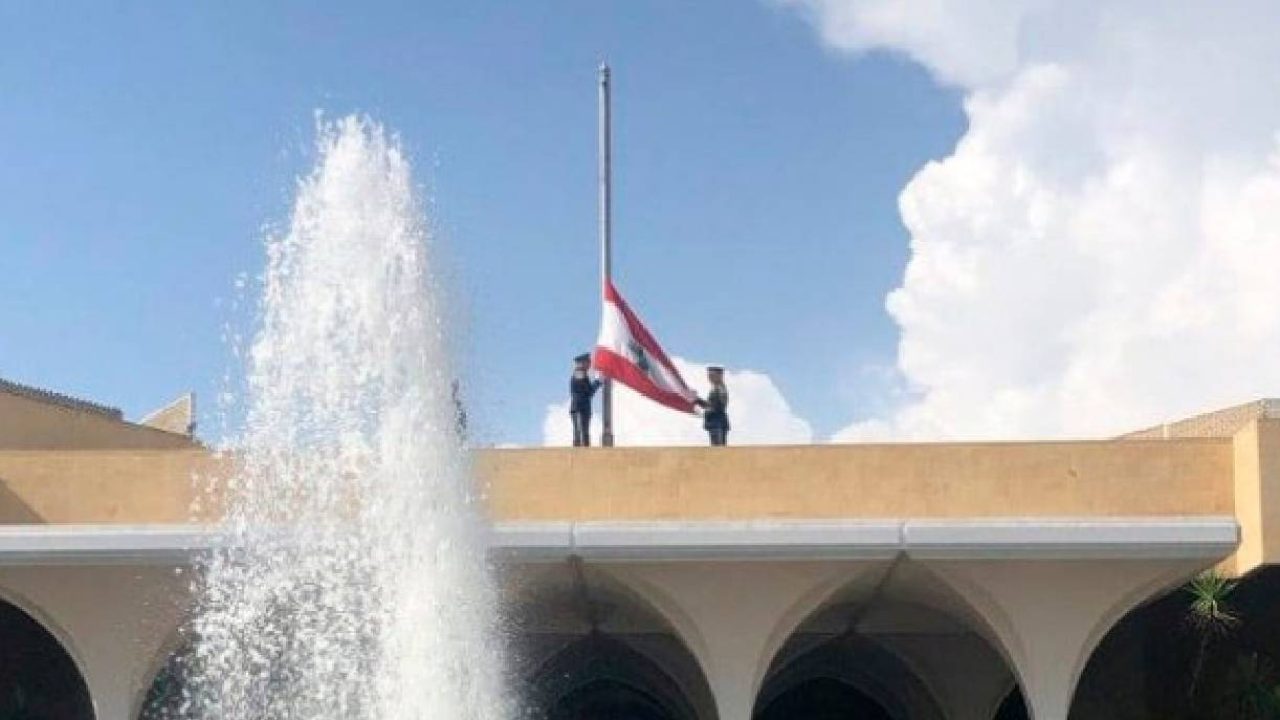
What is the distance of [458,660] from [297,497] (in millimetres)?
2705

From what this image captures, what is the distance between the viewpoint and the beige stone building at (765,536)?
15.3 m

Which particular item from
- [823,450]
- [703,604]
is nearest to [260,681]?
[703,604]

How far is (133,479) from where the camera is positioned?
16.9m

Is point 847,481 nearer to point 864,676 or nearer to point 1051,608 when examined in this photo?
point 1051,608

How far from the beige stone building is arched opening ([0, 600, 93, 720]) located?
3.36 metres

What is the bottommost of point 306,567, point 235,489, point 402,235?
point 306,567

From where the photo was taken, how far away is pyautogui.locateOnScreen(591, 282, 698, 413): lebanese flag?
18.6 metres

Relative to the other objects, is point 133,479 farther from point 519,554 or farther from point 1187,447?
point 1187,447

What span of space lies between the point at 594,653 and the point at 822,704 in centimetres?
310

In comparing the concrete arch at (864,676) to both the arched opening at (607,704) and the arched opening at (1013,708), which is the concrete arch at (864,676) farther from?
the arched opening at (607,704)

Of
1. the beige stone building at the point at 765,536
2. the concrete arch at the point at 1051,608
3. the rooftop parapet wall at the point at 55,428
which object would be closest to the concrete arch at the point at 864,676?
the beige stone building at the point at 765,536

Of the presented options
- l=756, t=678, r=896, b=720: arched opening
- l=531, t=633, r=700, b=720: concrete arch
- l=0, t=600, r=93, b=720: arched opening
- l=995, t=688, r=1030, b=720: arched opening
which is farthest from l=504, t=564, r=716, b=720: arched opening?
l=0, t=600, r=93, b=720: arched opening

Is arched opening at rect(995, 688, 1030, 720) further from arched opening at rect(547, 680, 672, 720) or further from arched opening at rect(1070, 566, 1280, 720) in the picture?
arched opening at rect(547, 680, 672, 720)

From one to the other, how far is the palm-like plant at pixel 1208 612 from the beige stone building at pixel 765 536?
1.26 feet
